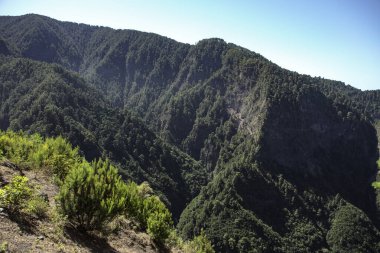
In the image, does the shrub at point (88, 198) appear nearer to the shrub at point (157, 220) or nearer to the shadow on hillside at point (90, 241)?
the shadow on hillside at point (90, 241)

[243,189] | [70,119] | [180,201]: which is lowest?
[180,201]

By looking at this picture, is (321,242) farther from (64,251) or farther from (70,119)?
(64,251)

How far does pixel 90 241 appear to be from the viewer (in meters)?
18.0

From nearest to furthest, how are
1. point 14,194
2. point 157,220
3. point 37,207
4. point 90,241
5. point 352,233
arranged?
point 14,194, point 37,207, point 90,241, point 157,220, point 352,233

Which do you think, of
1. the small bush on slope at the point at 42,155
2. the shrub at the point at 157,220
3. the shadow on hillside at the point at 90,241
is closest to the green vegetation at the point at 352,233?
the shrub at the point at 157,220

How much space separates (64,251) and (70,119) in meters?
170

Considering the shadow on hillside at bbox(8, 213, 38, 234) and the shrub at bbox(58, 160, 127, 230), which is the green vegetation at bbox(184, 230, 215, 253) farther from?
the shadow on hillside at bbox(8, 213, 38, 234)

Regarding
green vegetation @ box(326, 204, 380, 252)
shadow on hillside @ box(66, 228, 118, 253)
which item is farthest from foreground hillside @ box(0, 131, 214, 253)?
green vegetation @ box(326, 204, 380, 252)

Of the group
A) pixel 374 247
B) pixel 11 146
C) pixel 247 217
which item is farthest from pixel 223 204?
pixel 11 146

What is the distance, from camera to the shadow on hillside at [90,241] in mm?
17289

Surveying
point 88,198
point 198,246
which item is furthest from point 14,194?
point 198,246

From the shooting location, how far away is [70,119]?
582 ft

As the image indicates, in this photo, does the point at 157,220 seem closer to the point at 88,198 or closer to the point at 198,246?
the point at 198,246

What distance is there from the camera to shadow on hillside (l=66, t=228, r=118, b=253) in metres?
17.3
